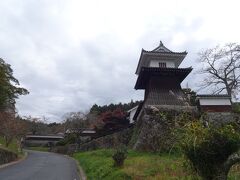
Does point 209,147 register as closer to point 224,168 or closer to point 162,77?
point 224,168

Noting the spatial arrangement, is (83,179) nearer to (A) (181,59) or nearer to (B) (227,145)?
(B) (227,145)

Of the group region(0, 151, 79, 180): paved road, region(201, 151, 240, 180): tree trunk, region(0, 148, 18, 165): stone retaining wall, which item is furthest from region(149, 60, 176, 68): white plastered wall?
region(201, 151, 240, 180): tree trunk

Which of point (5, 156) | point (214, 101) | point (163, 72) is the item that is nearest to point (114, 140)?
point (163, 72)

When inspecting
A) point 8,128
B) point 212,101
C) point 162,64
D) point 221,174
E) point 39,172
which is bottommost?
point 39,172

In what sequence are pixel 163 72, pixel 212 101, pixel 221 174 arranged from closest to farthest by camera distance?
pixel 221 174
pixel 163 72
pixel 212 101

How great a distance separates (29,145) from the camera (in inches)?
2506

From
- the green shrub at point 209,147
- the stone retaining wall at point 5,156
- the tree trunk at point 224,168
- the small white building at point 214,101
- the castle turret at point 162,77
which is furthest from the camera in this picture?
the stone retaining wall at point 5,156

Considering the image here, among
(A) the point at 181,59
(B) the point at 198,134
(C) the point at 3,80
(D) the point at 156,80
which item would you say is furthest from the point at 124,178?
(C) the point at 3,80

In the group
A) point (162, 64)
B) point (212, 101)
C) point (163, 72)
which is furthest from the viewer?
point (162, 64)

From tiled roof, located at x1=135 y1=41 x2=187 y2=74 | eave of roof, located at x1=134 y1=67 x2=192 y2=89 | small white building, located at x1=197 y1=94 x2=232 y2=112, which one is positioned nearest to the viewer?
eave of roof, located at x1=134 y1=67 x2=192 y2=89

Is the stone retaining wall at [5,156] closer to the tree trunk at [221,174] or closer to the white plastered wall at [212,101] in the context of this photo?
the white plastered wall at [212,101]

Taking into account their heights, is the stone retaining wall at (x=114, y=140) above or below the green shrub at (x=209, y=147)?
above

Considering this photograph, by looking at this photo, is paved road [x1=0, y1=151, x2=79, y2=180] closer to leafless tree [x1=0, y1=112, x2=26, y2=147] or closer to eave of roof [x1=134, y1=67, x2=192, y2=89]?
eave of roof [x1=134, y1=67, x2=192, y2=89]

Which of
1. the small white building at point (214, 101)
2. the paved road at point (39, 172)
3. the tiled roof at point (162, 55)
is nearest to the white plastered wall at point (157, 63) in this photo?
the tiled roof at point (162, 55)
